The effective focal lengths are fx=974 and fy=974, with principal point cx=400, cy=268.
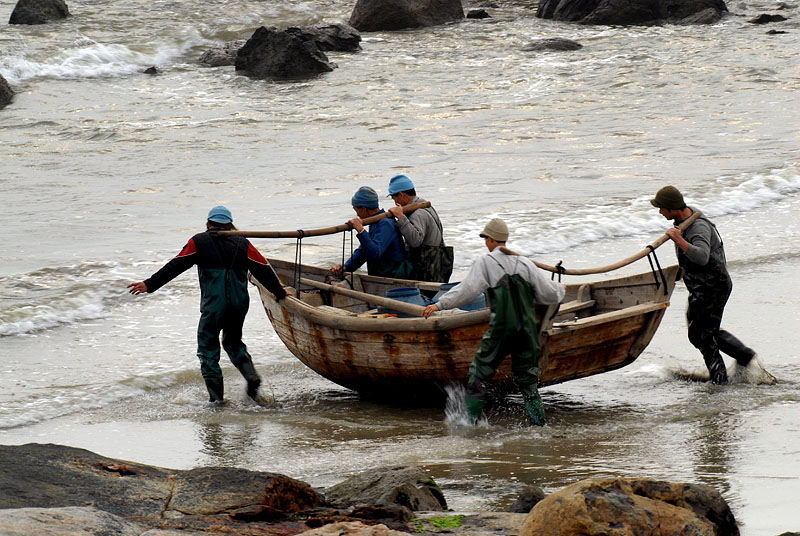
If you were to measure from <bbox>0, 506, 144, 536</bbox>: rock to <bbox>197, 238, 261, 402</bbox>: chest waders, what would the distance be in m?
3.68

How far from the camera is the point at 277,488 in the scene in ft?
15.1

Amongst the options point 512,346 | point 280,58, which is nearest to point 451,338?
point 512,346

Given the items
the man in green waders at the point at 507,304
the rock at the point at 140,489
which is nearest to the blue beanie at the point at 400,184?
the man in green waders at the point at 507,304

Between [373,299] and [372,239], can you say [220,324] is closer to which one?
[373,299]

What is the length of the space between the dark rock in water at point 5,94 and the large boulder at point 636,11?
19840mm

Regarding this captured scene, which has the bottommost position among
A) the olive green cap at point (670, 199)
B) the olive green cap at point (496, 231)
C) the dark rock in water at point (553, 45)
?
the olive green cap at point (496, 231)

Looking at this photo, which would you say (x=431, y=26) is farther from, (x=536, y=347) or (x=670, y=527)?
(x=670, y=527)

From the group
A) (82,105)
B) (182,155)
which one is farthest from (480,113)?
(82,105)

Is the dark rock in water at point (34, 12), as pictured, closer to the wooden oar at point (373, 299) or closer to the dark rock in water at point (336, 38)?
the dark rock in water at point (336, 38)

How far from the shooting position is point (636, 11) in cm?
3556

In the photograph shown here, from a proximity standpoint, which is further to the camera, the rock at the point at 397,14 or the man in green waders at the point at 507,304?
the rock at the point at 397,14

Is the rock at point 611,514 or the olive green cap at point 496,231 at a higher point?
the olive green cap at point 496,231

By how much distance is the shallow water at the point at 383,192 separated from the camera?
6586mm

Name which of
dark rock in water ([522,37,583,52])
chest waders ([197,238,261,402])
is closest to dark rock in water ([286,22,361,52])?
dark rock in water ([522,37,583,52])
